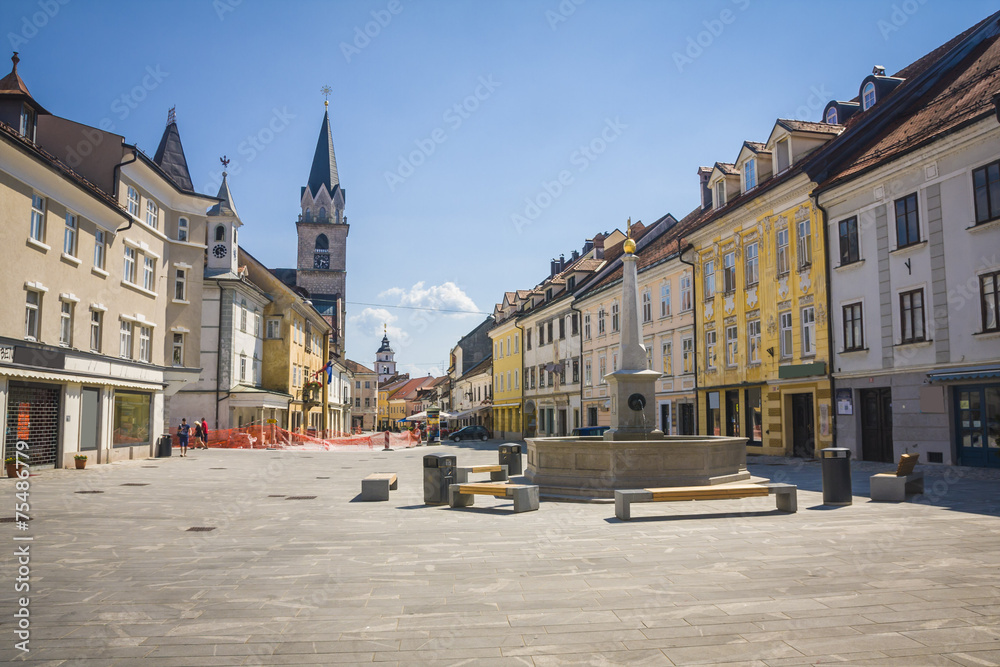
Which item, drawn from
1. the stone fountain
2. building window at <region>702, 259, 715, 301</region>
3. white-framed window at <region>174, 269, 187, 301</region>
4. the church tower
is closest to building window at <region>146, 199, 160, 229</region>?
white-framed window at <region>174, 269, 187, 301</region>

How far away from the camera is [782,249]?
27.9 m

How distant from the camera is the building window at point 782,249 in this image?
90.8 ft

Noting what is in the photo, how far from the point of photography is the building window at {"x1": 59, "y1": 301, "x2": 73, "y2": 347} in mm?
22711

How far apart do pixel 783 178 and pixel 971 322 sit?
34.0ft

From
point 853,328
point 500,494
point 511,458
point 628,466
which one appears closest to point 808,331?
point 853,328

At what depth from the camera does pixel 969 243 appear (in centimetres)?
1919

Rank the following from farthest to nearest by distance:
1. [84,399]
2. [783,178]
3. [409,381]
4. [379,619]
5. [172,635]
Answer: [409,381] → [783,178] → [84,399] → [379,619] → [172,635]

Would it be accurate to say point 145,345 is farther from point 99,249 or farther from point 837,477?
point 837,477

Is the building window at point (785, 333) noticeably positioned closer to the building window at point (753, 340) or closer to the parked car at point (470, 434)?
the building window at point (753, 340)

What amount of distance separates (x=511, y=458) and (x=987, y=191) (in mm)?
14342

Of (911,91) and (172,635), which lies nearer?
(172,635)

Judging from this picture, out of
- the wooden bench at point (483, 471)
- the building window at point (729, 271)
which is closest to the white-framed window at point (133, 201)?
the wooden bench at point (483, 471)

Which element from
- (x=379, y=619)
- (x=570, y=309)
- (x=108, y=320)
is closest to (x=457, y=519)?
(x=379, y=619)

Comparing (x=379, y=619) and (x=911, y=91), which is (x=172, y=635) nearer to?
(x=379, y=619)
